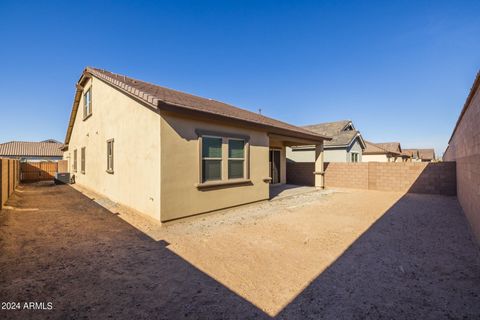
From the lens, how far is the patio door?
50.1 feet

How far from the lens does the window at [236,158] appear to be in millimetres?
7645

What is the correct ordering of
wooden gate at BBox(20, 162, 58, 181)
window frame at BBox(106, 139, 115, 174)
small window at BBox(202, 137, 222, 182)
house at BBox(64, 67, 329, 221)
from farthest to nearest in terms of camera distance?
wooden gate at BBox(20, 162, 58, 181), window frame at BBox(106, 139, 115, 174), small window at BBox(202, 137, 222, 182), house at BBox(64, 67, 329, 221)

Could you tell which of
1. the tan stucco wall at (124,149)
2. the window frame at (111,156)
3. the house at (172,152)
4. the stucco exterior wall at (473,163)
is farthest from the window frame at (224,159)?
the stucco exterior wall at (473,163)

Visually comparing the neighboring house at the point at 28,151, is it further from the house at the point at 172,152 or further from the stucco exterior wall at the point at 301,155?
the stucco exterior wall at the point at 301,155

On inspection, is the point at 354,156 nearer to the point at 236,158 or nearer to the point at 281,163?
the point at 281,163

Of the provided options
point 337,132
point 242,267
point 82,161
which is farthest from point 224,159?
point 337,132

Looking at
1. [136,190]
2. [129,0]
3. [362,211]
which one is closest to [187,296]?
[136,190]

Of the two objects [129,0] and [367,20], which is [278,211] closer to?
[367,20]

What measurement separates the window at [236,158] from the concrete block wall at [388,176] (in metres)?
9.58

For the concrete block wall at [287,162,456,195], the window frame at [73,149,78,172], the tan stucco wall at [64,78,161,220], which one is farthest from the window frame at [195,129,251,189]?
the window frame at [73,149,78,172]

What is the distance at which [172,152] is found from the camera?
19.8ft

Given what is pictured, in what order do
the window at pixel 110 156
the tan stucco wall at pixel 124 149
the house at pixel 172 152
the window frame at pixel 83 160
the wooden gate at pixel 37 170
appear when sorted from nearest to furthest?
the house at pixel 172 152 < the tan stucco wall at pixel 124 149 < the window at pixel 110 156 < the window frame at pixel 83 160 < the wooden gate at pixel 37 170

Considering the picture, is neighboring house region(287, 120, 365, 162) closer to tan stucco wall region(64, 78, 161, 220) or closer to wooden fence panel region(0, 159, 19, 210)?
tan stucco wall region(64, 78, 161, 220)

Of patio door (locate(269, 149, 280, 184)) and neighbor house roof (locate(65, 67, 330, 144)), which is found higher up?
neighbor house roof (locate(65, 67, 330, 144))
